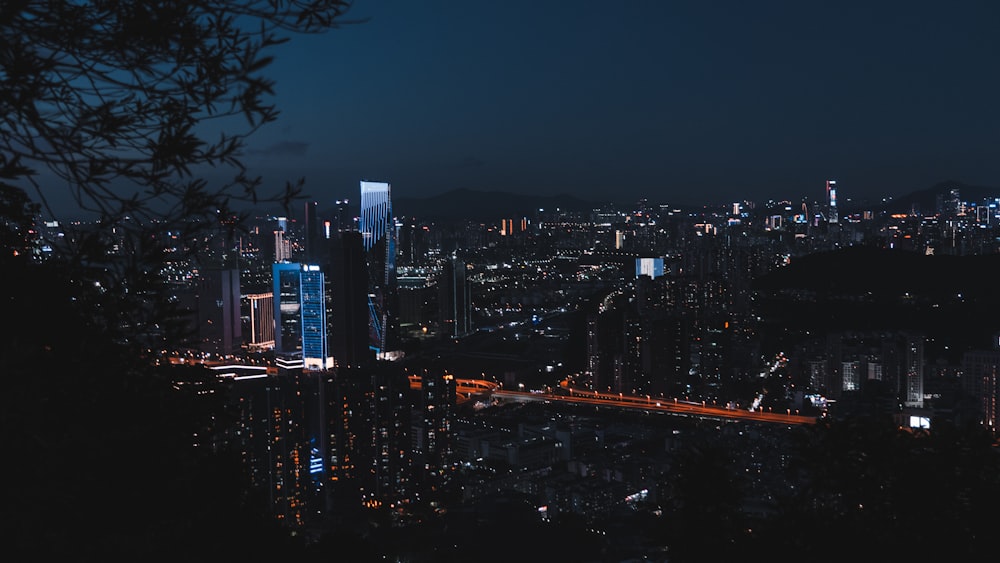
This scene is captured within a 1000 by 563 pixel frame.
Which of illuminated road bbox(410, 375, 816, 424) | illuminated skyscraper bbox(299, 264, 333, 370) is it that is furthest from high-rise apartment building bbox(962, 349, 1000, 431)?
illuminated skyscraper bbox(299, 264, 333, 370)

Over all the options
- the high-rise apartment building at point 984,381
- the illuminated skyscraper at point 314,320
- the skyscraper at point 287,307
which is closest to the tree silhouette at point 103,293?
the high-rise apartment building at point 984,381

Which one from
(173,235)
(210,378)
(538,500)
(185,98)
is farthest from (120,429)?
(538,500)

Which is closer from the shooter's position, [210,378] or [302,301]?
[210,378]

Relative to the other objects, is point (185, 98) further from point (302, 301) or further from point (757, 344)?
point (757, 344)

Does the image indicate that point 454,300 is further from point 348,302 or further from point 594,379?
point 348,302

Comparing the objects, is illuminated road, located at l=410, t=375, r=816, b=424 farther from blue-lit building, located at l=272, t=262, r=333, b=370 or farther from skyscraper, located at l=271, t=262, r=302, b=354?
skyscraper, located at l=271, t=262, r=302, b=354

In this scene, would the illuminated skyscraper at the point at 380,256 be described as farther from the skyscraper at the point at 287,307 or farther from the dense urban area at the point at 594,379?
the skyscraper at the point at 287,307

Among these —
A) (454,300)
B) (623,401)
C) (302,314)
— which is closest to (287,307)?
(302,314)
